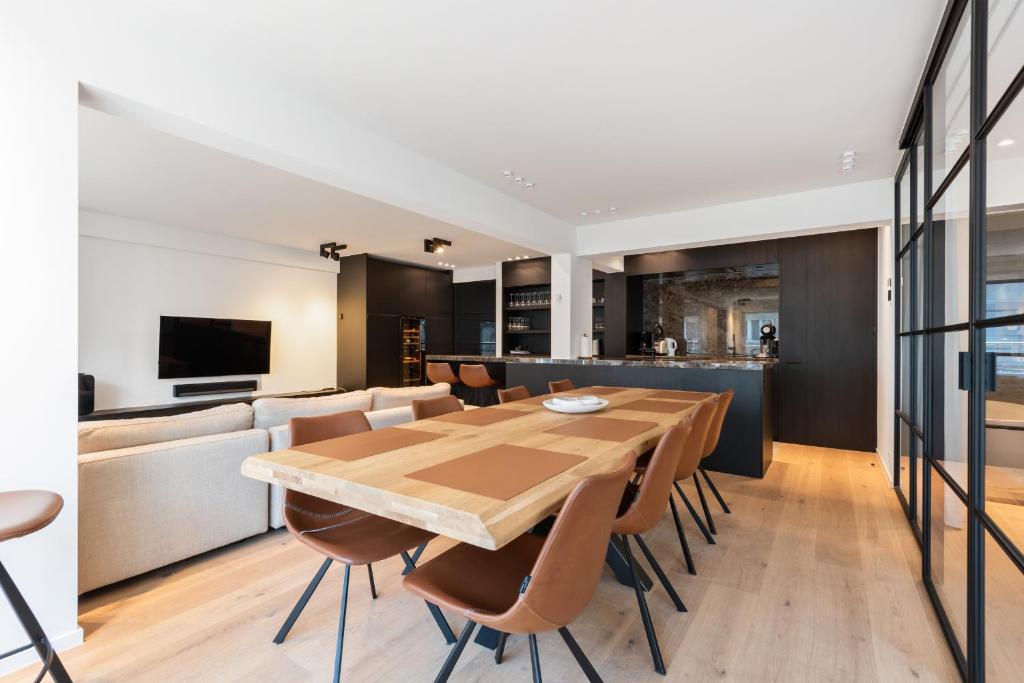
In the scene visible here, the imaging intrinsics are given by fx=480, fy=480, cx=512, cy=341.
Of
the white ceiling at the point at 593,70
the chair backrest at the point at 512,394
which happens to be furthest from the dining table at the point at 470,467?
the white ceiling at the point at 593,70

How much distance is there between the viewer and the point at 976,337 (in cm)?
141

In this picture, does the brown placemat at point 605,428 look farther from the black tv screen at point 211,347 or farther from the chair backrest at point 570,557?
the black tv screen at point 211,347

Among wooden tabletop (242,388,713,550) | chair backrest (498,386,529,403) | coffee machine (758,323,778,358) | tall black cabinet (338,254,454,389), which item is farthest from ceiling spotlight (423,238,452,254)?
wooden tabletop (242,388,713,550)

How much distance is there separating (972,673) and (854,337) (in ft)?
13.5

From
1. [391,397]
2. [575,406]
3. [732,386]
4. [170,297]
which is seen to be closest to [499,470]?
[575,406]

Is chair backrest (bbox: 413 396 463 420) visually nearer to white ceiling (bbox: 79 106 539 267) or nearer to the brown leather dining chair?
the brown leather dining chair

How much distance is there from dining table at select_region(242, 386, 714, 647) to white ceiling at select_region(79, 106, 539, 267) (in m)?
2.89

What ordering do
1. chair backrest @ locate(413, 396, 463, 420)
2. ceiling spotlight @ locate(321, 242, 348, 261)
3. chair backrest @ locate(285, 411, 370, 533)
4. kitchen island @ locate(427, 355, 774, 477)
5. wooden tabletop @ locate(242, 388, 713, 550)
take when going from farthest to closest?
1. ceiling spotlight @ locate(321, 242, 348, 261)
2. kitchen island @ locate(427, 355, 774, 477)
3. chair backrest @ locate(413, 396, 463, 420)
4. chair backrest @ locate(285, 411, 370, 533)
5. wooden tabletop @ locate(242, 388, 713, 550)

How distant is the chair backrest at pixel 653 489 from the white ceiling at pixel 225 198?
366 centimetres

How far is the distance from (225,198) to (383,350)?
366 centimetres

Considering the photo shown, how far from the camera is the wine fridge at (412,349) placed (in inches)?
330

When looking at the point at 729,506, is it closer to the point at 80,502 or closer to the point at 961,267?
the point at 961,267

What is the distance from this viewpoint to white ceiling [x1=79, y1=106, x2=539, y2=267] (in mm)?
3473

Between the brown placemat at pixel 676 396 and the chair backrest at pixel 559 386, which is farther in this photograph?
the chair backrest at pixel 559 386
